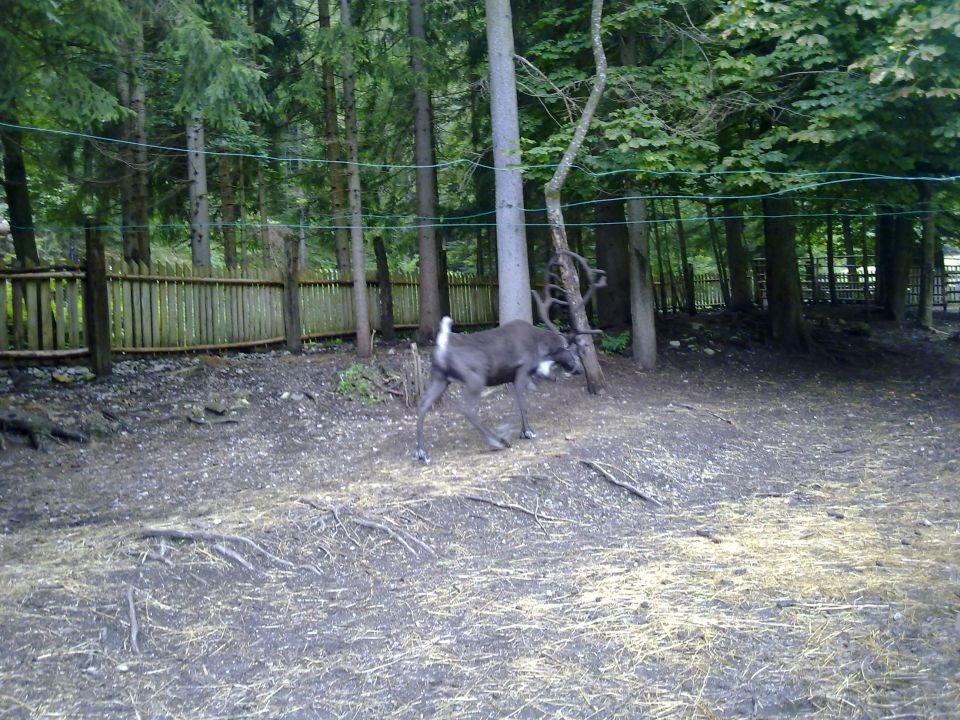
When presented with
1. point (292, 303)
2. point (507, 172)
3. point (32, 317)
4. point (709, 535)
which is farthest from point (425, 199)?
point (709, 535)

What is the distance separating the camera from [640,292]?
1481 centimetres

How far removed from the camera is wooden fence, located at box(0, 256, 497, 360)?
40.8 feet

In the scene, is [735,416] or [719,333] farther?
[719,333]

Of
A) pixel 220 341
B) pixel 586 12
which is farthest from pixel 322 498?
pixel 586 12

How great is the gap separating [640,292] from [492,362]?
5.98 metres

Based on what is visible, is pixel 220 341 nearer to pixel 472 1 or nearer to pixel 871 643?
pixel 472 1

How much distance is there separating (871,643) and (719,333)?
13.9 meters

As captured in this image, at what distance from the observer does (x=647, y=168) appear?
12.3 metres

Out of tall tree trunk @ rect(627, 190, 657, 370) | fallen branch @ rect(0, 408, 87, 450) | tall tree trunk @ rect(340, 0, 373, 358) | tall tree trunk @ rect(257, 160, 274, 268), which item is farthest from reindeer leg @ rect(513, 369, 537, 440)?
tall tree trunk @ rect(257, 160, 274, 268)

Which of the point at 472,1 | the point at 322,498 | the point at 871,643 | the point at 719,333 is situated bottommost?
the point at 871,643

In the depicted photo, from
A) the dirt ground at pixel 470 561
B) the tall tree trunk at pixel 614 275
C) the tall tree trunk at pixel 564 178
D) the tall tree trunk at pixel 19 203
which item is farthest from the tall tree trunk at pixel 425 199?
the tall tree trunk at pixel 19 203

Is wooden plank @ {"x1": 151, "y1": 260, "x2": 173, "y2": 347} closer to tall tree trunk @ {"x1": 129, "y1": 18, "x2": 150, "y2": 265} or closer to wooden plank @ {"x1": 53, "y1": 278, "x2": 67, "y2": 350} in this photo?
tall tree trunk @ {"x1": 129, "y1": 18, "x2": 150, "y2": 265}

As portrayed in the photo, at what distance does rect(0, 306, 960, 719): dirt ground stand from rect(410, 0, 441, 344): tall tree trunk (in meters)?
4.79

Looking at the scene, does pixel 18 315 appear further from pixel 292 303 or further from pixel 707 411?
pixel 707 411
